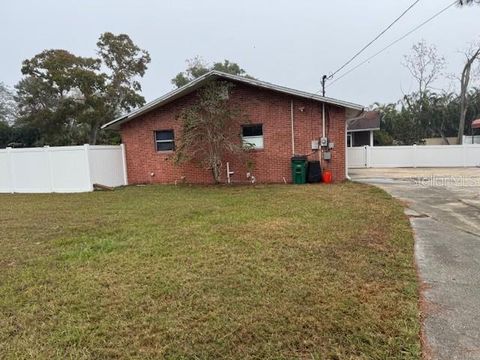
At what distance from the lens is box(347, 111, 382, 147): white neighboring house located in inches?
1064

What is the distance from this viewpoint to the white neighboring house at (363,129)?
27016 mm

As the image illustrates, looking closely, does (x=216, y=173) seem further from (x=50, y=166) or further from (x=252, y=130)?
(x=50, y=166)

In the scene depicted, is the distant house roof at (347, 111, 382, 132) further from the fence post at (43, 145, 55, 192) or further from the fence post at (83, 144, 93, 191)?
the fence post at (43, 145, 55, 192)

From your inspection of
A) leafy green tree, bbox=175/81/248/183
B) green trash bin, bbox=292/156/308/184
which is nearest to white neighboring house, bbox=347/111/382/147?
green trash bin, bbox=292/156/308/184

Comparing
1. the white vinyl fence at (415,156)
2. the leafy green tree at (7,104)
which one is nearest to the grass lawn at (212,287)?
the white vinyl fence at (415,156)

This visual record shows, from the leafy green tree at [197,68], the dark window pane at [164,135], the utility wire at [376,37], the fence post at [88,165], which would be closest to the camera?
the utility wire at [376,37]

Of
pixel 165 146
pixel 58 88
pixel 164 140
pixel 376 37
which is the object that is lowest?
pixel 165 146

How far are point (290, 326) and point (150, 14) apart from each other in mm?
18457

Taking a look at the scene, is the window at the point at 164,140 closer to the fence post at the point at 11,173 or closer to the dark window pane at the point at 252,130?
the dark window pane at the point at 252,130

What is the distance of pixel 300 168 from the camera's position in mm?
12609

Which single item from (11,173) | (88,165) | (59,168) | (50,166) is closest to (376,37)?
(88,165)

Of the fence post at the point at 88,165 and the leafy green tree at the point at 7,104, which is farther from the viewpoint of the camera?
the leafy green tree at the point at 7,104

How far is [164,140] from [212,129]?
2.67m

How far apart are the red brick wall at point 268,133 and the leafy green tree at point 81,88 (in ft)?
52.1
